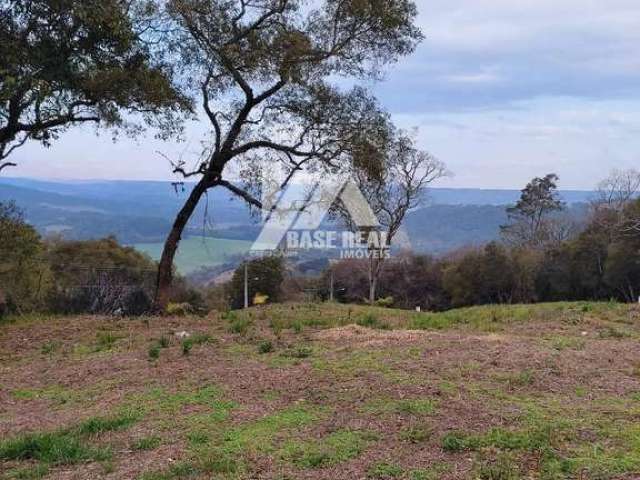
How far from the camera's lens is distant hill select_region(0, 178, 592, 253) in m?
12.1

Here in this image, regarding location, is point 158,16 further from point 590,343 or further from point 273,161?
point 590,343

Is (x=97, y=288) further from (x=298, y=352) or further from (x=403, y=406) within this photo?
(x=403, y=406)

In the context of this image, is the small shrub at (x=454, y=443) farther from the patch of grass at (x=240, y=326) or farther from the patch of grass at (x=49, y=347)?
the patch of grass at (x=49, y=347)

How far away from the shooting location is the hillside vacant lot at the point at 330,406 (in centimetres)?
340

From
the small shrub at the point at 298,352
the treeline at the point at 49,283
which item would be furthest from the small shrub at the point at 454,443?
the treeline at the point at 49,283

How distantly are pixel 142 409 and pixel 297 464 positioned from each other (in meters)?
1.77

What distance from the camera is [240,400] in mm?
4695

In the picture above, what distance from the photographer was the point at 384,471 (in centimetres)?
326

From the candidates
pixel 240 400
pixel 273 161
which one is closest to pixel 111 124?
pixel 273 161

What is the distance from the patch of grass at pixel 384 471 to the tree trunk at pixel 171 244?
330 inches

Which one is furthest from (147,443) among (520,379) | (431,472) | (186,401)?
(520,379)

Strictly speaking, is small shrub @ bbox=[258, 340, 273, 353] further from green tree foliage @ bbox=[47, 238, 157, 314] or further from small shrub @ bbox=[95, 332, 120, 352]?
green tree foliage @ bbox=[47, 238, 157, 314]

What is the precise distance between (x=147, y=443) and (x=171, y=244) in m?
7.60

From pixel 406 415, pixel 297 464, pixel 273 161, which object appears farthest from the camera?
pixel 273 161
